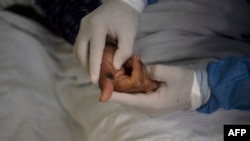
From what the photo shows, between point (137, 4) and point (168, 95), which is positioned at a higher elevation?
point (137, 4)

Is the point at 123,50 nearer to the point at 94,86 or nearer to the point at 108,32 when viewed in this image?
the point at 108,32

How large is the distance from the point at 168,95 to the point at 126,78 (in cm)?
8

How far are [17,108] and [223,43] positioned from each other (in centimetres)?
46

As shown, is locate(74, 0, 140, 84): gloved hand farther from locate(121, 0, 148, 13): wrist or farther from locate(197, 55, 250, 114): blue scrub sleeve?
locate(197, 55, 250, 114): blue scrub sleeve

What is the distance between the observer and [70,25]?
0.93m

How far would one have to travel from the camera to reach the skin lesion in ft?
2.08

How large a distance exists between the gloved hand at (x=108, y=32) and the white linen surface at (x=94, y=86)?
118mm

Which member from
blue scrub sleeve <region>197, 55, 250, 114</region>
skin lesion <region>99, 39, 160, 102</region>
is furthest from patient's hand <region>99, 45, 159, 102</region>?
blue scrub sleeve <region>197, 55, 250, 114</region>

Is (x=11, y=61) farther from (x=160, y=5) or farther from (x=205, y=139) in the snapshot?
(x=205, y=139)

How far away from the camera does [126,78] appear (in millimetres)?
Result: 653

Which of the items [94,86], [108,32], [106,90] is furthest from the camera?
[94,86]

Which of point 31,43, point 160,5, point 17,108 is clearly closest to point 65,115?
point 17,108

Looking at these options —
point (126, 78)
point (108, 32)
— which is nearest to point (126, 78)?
point (126, 78)

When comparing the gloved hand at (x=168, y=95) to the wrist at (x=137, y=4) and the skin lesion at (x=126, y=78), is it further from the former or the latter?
the wrist at (x=137, y=4)
